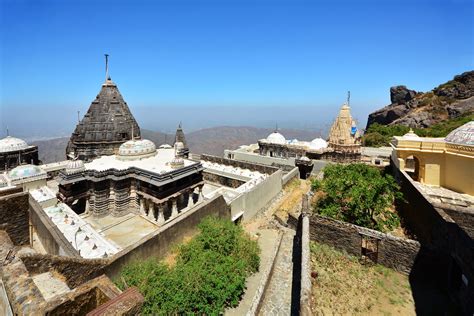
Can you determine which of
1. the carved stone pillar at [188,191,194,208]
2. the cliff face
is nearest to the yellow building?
the carved stone pillar at [188,191,194,208]

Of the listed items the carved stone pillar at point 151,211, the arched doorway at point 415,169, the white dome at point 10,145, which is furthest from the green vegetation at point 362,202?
the white dome at point 10,145

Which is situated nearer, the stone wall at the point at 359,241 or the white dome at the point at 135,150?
the stone wall at the point at 359,241

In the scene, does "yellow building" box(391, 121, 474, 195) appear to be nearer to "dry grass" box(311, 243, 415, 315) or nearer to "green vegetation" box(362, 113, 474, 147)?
"dry grass" box(311, 243, 415, 315)

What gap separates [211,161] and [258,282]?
59.0 ft

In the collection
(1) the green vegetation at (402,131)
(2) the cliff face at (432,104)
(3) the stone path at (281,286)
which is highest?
(2) the cliff face at (432,104)

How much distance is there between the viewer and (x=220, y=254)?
446 inches

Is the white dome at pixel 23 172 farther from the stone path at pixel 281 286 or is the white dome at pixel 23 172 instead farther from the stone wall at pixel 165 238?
the stone path at pixel 281 286

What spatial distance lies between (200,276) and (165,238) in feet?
10.4

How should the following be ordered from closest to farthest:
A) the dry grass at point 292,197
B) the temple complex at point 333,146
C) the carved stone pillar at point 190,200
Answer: the dry grass at point 292,197
the carved stone pillar at point 190,200
the temple complex at point 333,146

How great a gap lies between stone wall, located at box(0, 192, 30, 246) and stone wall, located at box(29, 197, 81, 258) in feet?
2.77

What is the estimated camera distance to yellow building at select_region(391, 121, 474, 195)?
14570mm

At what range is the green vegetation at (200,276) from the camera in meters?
8.53

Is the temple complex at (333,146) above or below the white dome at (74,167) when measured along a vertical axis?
above

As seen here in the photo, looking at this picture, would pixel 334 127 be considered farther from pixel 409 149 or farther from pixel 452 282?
pixel 452 282
